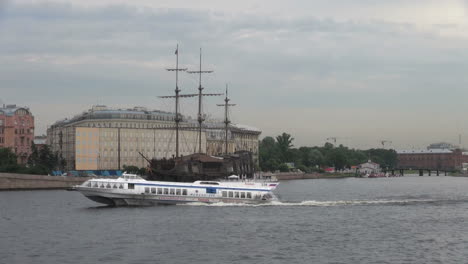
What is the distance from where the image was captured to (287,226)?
54812 mm

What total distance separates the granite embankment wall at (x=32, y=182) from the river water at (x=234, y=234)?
112ft

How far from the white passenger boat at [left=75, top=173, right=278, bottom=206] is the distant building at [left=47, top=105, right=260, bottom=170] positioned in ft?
214

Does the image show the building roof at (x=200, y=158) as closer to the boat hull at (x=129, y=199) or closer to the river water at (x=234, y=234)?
the river water at (x=234, y=234)

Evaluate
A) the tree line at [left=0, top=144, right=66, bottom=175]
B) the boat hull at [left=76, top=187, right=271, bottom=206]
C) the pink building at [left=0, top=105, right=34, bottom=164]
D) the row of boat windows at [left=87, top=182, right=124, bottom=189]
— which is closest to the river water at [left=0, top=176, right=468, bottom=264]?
the boat hull at [left=76, top=187, right=271, bottom=206]

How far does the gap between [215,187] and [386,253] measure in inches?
1221

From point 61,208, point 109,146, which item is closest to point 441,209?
point 61,208

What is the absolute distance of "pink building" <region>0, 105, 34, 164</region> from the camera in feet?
503

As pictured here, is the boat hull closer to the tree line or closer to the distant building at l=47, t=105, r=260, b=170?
the tree line

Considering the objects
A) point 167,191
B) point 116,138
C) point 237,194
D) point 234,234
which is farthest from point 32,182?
point 234,234

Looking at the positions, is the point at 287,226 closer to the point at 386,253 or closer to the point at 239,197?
the point at 386,253

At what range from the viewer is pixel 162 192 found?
6975 cm

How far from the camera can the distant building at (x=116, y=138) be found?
15162 centimetres

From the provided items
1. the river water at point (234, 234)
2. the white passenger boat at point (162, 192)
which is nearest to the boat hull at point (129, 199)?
the white passenger boat at point (162, 192)

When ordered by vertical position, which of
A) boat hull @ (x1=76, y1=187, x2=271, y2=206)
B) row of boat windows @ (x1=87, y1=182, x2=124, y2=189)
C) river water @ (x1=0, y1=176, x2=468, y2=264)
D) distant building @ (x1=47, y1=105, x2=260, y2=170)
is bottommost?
river water @ (x1=0, y1=176, x2=468, y2=264)
